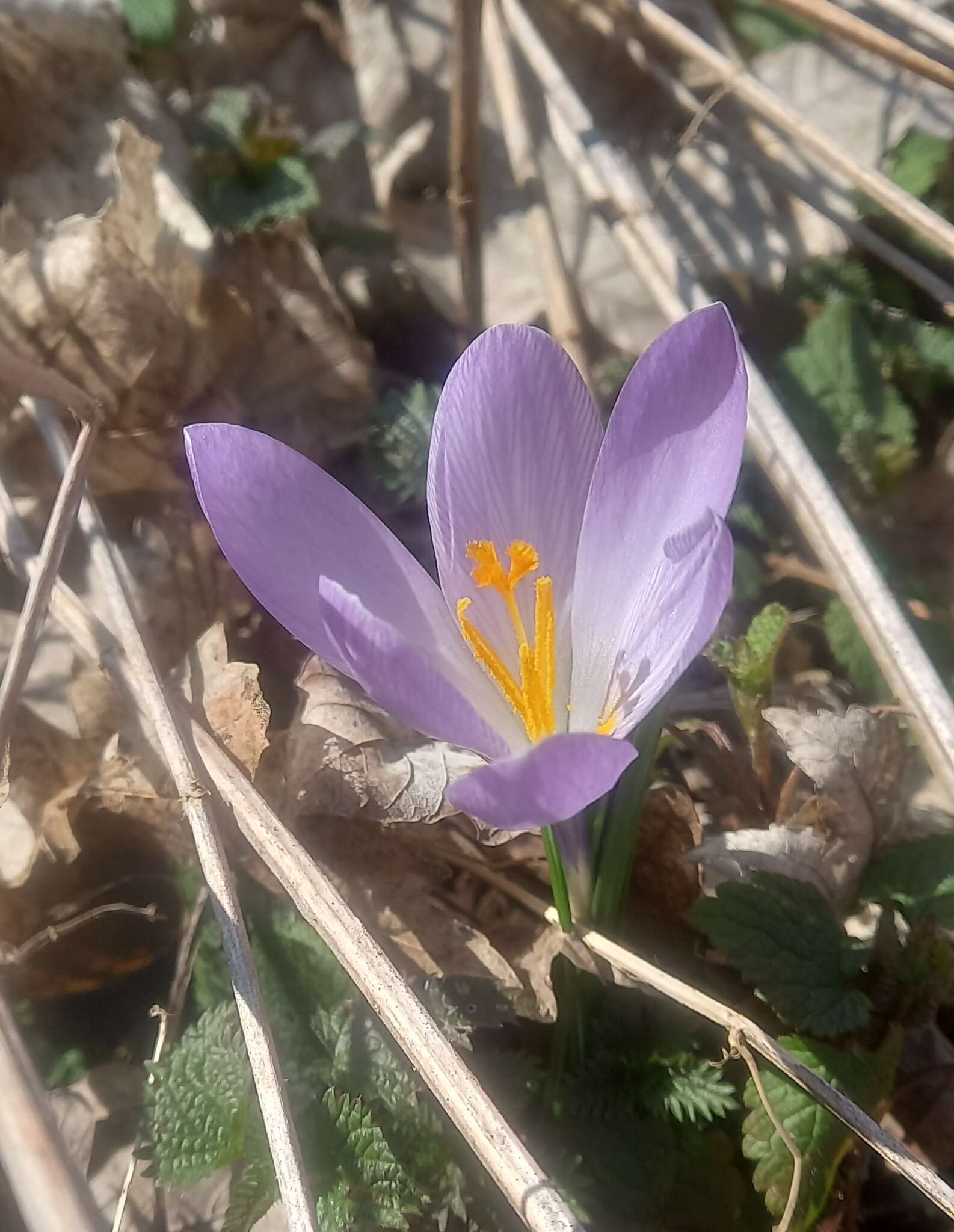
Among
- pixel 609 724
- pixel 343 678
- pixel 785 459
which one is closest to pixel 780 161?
pixel 785 459

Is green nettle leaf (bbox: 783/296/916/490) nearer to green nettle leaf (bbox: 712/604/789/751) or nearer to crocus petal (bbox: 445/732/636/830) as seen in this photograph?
green nettle leaf (bbox: 712/604/789/751)

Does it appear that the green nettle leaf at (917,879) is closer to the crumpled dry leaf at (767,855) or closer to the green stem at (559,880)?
the crumpled dry leaf at (767,855)

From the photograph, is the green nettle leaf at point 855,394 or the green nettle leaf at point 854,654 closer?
the green nettle leaf at point 854,654

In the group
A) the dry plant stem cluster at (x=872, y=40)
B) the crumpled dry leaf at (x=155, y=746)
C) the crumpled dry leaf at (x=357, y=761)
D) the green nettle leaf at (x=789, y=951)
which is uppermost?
the dry plant stem cluster at (x=872, y=40)

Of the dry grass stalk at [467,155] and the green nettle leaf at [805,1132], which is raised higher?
the dry grass stalk at [467,155]

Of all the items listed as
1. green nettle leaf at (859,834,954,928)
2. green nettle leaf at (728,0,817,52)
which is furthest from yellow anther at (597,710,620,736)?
green nettle leaf at (728,0,817,52)

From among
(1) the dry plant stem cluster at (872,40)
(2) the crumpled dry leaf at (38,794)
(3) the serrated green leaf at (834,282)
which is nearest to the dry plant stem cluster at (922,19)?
(1) the dry plant stem cluster at (872,40)
